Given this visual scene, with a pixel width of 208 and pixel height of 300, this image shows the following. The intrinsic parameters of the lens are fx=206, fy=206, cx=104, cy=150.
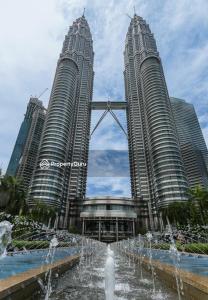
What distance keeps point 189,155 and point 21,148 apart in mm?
133585

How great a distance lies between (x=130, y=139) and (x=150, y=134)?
87.0 feet

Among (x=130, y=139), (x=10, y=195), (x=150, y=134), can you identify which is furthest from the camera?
(x=130, y=139)

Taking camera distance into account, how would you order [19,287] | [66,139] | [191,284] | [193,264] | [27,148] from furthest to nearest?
[27,148], [66,139], [193,264], [191,284], [19,287]

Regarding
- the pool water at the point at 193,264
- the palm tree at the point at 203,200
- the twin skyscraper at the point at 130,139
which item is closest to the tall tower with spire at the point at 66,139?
the twin skyscraper at the point at 130,139

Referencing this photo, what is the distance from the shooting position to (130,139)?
137 metres

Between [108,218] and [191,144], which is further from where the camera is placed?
[191,144]

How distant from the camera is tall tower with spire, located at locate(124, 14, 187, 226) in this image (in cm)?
9594

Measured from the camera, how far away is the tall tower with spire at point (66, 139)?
96.2m

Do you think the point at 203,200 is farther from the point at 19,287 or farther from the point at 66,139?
the point at 66,139

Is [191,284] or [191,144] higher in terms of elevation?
[191,144]

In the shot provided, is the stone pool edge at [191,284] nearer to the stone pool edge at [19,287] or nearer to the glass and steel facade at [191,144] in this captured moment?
the stone pool edge at [19,287]

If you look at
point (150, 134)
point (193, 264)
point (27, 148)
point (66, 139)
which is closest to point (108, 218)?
point (66, 139)

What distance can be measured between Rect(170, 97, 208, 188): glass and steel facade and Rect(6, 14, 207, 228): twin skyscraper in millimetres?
48055

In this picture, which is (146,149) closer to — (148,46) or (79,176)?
(79,176)
